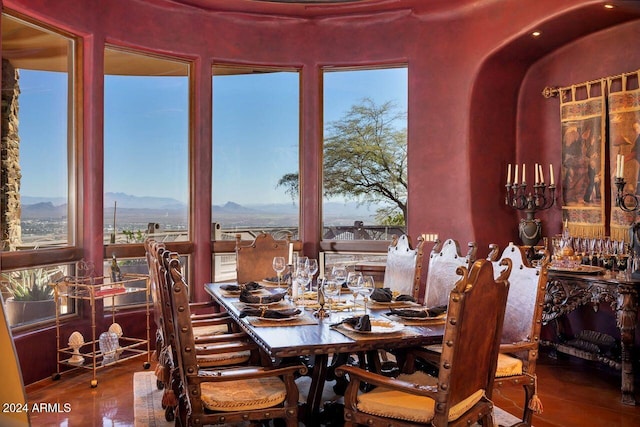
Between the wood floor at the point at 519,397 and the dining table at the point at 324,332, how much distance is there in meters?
1.05

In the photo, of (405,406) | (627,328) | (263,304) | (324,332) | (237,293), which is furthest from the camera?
(237,293)

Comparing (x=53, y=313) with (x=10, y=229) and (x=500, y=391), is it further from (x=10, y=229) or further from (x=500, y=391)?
(x=500, y=391)

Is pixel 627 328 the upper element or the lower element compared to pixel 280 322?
lower

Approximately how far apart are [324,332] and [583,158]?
10.9 feet

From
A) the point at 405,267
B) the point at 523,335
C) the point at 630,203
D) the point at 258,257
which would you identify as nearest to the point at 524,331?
the point at 523,335

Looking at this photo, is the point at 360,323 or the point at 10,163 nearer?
the point at 360,323

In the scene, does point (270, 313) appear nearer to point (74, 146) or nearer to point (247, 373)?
point (247, 373)

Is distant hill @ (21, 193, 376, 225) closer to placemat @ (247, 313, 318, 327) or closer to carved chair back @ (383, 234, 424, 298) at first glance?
carved chair back @ (383, 234, 424, 298)

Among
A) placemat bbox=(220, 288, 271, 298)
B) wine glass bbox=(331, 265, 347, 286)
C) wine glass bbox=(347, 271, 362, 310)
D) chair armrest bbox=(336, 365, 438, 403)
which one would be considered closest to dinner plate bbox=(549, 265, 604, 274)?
wine glass bbox=(347, 271, 362, 310)

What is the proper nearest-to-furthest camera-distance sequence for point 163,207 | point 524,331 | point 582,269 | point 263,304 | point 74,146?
1. point 524,331
2. point 263,304
3. point 582,269
4. point 74,146
5. point 163,207

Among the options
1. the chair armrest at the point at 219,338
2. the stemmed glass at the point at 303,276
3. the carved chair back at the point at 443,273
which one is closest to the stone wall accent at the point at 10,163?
the chair armrest at the point at 219,338

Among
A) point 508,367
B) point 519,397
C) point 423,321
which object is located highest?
point 423,321

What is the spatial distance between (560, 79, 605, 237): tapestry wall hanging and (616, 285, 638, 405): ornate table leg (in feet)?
3.52

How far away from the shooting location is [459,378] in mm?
2035
